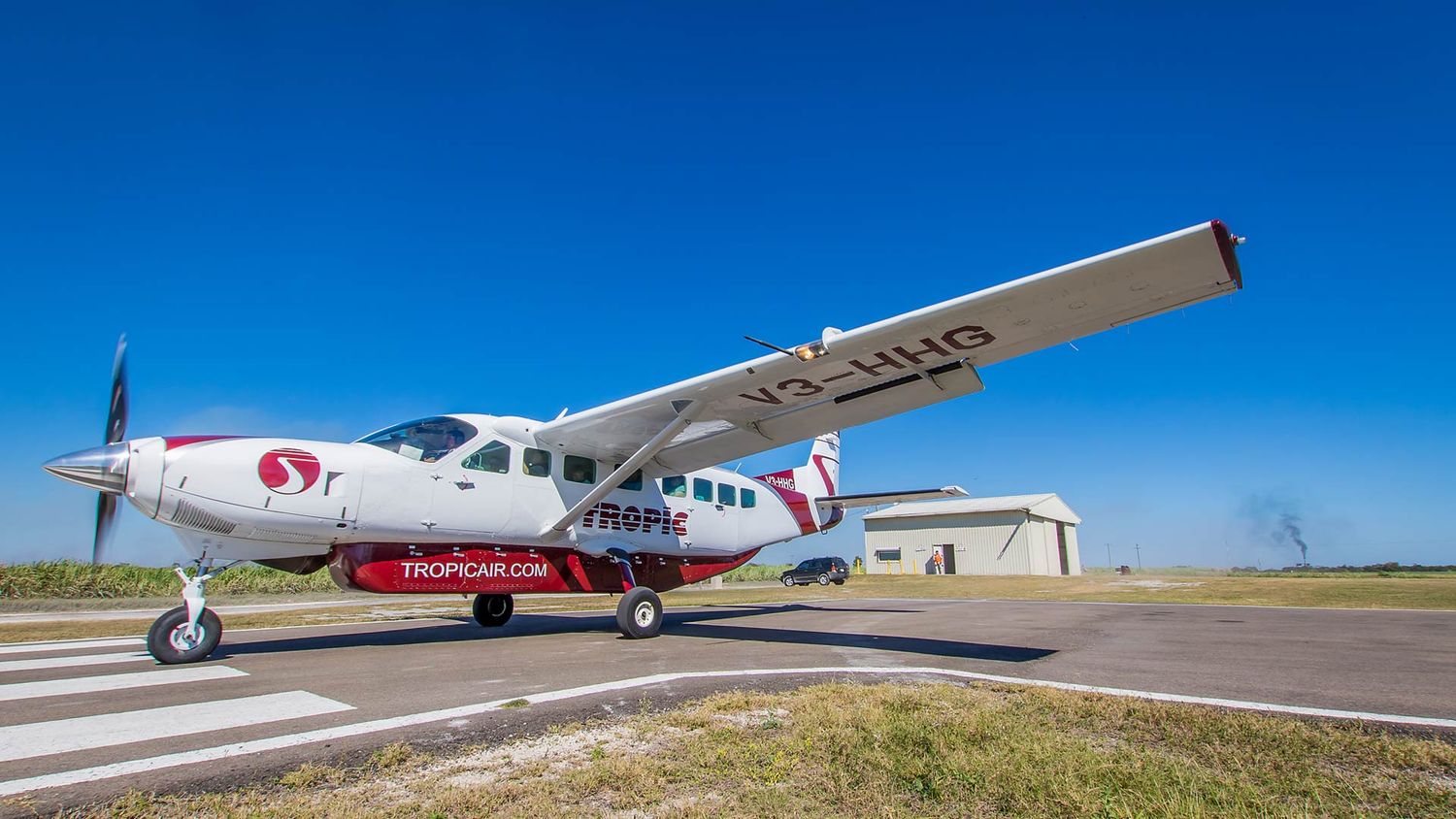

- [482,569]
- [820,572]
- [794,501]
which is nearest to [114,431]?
[482,569]

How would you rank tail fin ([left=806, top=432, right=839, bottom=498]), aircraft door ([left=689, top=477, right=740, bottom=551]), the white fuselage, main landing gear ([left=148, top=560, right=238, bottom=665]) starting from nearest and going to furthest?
main landing gear ([left=148, top=560, right=238, bottom=665])
the white fuselage
aircraft door ([left=689, top=477, right=740, bottom=551])
tail fin ([left=806, top=432, right=839, bottom=498])

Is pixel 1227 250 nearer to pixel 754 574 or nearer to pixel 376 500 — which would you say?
pixel 376 500

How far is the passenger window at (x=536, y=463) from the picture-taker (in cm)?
1034

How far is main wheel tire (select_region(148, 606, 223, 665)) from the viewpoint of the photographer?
7.07 metres

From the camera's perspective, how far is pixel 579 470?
11.1 metres

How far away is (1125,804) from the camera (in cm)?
287

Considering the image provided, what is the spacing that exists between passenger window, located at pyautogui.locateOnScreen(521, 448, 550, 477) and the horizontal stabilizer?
6722 mm

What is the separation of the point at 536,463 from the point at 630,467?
60.9 inches

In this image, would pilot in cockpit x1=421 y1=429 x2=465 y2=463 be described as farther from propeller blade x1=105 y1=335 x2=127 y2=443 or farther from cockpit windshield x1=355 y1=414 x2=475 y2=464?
propeller blade x1=105 y1=335 x2=127 y2=443

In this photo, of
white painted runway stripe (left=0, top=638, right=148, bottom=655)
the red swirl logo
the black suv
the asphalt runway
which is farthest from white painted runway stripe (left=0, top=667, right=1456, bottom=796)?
the black suv

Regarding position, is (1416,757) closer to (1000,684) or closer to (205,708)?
(1000,684)

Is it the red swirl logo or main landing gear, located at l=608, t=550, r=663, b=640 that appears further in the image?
main landing gear, located at l=608, t=550, r=663, b=640

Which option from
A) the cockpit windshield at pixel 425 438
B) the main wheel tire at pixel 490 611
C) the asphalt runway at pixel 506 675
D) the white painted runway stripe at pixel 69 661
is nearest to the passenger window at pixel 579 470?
the cockpit windshield at pixel 425 438

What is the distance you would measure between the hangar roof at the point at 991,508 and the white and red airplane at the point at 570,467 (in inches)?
1380
